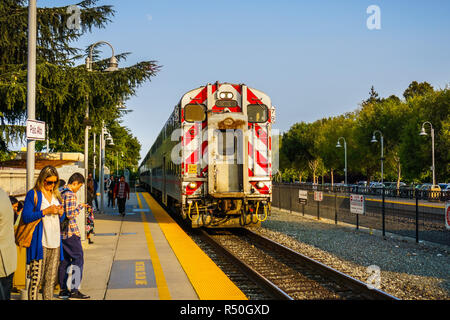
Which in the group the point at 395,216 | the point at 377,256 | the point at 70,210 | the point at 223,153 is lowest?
the point at 377,256

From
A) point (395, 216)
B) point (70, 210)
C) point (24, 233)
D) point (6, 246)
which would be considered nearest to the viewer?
point (6, 246)

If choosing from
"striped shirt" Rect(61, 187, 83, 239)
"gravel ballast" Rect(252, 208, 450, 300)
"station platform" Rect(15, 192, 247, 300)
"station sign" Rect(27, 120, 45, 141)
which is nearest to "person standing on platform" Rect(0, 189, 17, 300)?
"striped shirt" Rect(61, 187, 83, 239)

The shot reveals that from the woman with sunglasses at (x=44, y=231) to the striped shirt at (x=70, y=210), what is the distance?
0.34 m

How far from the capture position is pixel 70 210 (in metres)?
6.04

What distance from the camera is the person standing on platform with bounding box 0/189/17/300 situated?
3.97 meters

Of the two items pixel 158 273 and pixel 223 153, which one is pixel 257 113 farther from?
pixel 158 273

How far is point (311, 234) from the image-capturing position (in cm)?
1418

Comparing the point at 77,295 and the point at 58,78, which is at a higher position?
the point at 58,78

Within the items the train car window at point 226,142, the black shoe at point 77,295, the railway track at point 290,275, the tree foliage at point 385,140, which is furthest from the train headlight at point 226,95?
the tree foliage at point 385,140

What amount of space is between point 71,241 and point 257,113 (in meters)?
7.68

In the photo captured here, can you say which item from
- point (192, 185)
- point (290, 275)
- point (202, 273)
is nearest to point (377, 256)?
point (290, 275)

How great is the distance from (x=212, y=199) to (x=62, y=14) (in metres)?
8.70

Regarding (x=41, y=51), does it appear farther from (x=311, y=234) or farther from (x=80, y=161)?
(x=311, y=234)

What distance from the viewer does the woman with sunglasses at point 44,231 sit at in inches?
205
